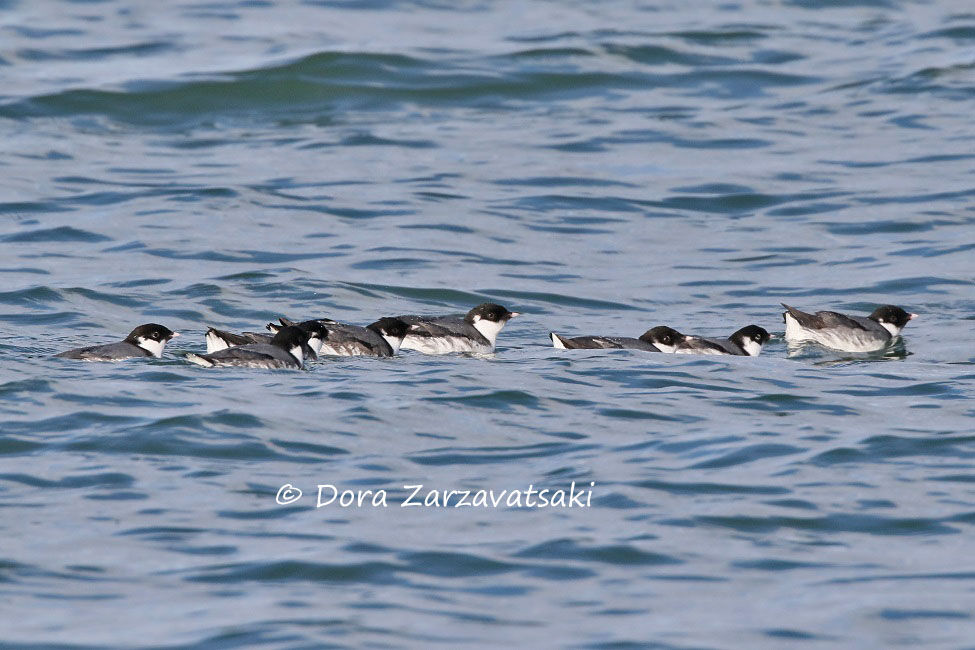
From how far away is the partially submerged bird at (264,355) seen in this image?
44.3 feet

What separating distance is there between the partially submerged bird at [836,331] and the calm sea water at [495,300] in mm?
210

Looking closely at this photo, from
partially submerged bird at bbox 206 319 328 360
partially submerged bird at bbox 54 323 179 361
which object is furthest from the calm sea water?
partially submerged bird at bbox 206 319 328 360

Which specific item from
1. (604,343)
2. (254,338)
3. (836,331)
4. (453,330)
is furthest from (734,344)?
(254,338)

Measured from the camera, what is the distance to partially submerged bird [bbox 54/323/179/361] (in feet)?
44.9

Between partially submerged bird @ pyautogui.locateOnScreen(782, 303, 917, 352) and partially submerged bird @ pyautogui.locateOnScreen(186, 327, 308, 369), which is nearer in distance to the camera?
partially submerged bird @ pyautogui.locateOnScreen(186, 327, 308, 369)

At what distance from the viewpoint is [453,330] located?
15203 mm

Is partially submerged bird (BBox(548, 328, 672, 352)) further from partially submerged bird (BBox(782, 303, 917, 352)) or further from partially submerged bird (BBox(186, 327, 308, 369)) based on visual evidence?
partially submerged bird (BBox(186, 327, 308, 369))

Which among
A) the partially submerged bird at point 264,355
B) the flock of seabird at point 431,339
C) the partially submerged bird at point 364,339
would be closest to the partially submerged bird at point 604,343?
the flock of seabird at point 431,339

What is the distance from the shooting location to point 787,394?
13.1 metres

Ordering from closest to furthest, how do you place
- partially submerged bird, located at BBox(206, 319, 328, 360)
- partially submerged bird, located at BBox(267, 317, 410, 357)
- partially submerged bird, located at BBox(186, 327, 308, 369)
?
1. partially submerged bird, located at BBox(186, 327, 308, 369)
2. partially submerged bird, located at BBox(206, 319, 328, 360)
3. partially submerged bird, located at BBox(267, 317, 410, 357)

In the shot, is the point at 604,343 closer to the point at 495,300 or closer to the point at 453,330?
the point at 453,330

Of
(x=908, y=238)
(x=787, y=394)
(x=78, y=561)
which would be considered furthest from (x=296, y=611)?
(x=908, y=238)

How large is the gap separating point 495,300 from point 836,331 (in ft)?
13.4

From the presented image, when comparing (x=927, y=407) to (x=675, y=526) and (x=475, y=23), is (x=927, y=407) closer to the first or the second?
(x=675, y=526)
